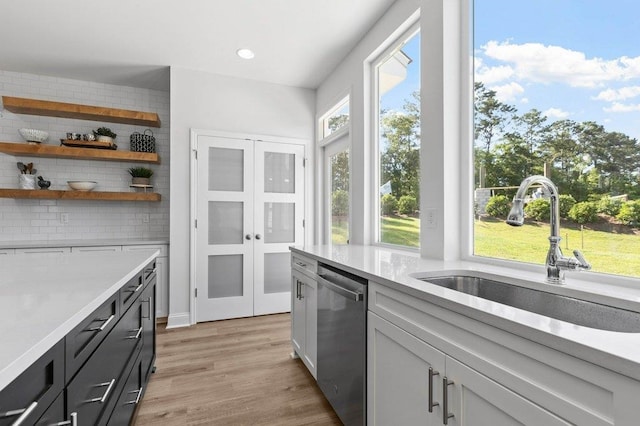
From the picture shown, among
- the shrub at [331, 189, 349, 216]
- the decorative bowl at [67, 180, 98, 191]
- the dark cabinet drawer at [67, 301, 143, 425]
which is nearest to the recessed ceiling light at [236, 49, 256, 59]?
the shrub at [331, 189, 349, 216]

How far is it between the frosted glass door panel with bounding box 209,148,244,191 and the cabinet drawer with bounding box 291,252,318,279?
5.11 ft

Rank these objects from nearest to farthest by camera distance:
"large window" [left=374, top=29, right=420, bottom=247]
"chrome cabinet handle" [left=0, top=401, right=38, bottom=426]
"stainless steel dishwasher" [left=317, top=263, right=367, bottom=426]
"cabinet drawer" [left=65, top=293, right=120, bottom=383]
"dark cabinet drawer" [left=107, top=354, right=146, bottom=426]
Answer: "chrome cabinet handle" [left=0, top=401, right=38, bottom=426], "cabinet drawer" [left=65, top=293, right=120, bottom=383], "dark cabinet drawer" [left=107, top=354, right=146, bottom=426], "stainless steel dishwasher" [left=317, top=263, right=367, bottom=426], "large window" [left=374, top=29, right=420, bottom=247]

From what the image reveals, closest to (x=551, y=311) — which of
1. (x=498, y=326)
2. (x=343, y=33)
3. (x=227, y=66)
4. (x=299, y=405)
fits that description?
(x=498, y=326)

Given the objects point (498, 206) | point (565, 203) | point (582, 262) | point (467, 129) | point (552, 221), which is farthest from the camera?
point (467, 129)

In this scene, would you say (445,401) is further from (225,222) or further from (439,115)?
(225,222)

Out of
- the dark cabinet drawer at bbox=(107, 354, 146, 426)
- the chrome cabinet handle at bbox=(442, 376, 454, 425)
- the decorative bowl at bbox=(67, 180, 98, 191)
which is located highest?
the decorative bowl at bbox=(67, 180, 98, 191)

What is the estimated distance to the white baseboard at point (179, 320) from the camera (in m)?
3.39

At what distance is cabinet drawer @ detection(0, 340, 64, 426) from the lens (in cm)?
59

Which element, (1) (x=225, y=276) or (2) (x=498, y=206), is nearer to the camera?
(2) (x=498, y=206)

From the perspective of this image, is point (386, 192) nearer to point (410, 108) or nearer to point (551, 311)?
point (410, 108)

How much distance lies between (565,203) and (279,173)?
3.00 metres

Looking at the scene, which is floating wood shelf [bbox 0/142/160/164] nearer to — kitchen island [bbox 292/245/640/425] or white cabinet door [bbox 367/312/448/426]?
kitchen island [bbox 292/245/640/425]

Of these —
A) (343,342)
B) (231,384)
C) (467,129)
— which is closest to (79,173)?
(231,384)

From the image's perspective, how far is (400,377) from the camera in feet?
4.03
